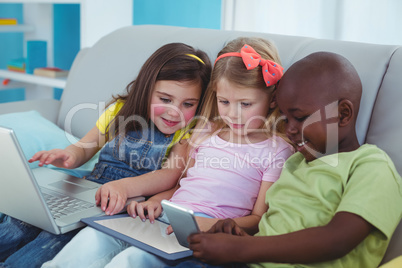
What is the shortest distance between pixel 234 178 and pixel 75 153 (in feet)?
1.81

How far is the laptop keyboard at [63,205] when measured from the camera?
1.21 metres

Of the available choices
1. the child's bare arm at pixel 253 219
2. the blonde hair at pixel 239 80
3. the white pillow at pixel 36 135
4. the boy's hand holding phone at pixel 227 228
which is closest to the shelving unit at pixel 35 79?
the white pillow at pixel 36 135

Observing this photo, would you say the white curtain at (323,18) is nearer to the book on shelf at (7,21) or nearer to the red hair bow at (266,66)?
the red hair bow at (266,66)

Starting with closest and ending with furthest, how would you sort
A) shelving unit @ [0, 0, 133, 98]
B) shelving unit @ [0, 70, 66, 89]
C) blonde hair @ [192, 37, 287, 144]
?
1. blonde hair @ [192, 37, 287, 144]
2. shelving unit @ [0, 0, 133, 98]
3. shelving unit @ [0, 70, 66, 89]

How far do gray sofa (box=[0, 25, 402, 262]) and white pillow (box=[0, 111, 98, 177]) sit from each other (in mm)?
142

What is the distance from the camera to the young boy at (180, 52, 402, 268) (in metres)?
0.90

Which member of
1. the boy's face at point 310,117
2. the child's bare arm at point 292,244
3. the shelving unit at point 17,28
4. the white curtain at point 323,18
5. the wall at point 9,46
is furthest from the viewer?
the wall at point 9,46

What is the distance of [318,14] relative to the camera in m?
2.44

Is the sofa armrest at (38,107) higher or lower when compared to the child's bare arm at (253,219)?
higher

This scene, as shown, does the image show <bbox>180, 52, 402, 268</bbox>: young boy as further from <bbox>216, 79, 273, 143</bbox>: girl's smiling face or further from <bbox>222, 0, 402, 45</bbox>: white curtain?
<bbox>222, 0, 402, 45</bbox>: white curtain

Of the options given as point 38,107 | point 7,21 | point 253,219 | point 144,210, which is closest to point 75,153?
point 144,210

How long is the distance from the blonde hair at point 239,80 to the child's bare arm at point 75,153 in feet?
1.30

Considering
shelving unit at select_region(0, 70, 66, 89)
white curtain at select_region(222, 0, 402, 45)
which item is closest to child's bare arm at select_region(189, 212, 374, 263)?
white curtain at select_region(222, 0, 402, 45)

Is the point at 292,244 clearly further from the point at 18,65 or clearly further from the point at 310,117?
the point at 18,65
